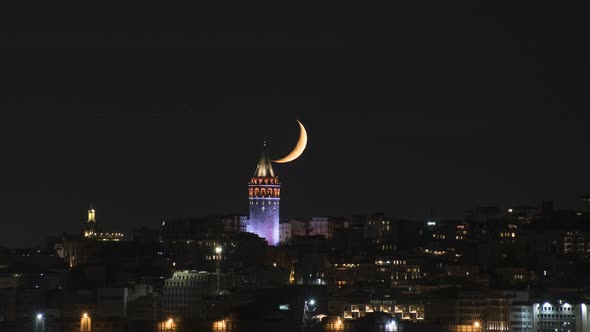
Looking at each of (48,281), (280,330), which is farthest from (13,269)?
(280,330)

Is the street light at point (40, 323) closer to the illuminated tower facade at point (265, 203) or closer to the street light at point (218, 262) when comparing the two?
the street light at point (218, 262)

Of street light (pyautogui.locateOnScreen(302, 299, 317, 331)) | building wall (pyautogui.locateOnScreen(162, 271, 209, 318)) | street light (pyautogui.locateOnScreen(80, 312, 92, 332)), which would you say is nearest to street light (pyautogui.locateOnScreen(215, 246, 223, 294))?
building wall (pyautogui.locateOnScreen(162, 271, 209, 318))

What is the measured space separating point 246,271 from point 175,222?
16177 mm

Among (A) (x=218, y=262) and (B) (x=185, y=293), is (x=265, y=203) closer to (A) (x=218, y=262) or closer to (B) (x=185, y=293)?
(A) (x=218, y=262)

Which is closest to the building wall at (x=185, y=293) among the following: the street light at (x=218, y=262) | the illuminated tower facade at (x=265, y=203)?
the street light at (x=218, y=262)

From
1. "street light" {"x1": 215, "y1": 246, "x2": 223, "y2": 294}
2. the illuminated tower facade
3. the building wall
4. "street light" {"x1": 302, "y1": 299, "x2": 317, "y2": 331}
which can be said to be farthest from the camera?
the illuminated tower facade

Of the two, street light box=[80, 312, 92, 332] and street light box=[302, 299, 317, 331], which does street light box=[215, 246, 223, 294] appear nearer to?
street light box=[302, 299, 317, 331]

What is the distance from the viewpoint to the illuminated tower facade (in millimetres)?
86375

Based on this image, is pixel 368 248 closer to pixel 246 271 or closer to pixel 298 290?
pixel 246 271

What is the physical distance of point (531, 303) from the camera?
66938 mm

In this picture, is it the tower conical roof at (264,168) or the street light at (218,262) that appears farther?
the tower conical roof at (264,168)

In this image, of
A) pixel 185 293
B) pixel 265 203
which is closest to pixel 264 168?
pixel 265 203

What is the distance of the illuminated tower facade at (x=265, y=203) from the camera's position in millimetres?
86375

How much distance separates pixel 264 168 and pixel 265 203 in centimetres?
182
